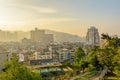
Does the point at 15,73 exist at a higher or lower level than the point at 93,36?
lower

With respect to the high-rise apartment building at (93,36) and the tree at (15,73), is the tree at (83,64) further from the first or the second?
the high-rise apartment building at (93,36)

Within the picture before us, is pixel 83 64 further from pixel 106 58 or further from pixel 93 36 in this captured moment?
pixel 93 36

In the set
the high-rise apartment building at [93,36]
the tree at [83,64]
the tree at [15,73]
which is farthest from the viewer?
the high-rise apartment building at [93,36]

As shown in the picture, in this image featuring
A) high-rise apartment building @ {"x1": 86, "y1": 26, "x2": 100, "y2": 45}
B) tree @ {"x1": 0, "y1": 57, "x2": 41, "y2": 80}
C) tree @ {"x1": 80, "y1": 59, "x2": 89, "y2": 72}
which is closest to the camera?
tree @ {"x1": 0, "y1": 57, "x2": 41, "y2": 80}

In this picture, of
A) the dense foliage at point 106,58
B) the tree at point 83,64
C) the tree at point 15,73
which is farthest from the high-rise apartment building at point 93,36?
the tree at point 15,73

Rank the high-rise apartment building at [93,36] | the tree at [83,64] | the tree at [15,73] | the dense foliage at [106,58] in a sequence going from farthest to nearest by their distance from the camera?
1. the high-rise apartment building at [93,36]
2. the tree at [83,64]
3. the dense foliage at [106,58]
4. the tree at [15,73]

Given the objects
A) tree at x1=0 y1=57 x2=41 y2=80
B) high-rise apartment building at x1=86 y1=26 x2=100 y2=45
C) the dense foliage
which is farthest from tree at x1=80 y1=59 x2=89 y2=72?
high-rise apartment building at x1=86 y1=26 x2=100 y2=45

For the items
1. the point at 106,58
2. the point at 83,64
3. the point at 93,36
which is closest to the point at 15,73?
the point at 106,58

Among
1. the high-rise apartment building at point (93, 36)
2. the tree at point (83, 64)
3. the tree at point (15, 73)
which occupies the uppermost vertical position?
the high-rise apartment building at point (93, 36)

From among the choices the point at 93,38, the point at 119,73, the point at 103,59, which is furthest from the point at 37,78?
the point at 93,38

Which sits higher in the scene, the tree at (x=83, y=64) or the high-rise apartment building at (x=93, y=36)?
the high-rise apartment building at (x=93, y=36)

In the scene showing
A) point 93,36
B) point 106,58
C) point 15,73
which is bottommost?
point 106,58

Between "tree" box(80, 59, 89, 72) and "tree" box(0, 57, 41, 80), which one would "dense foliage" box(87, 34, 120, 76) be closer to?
"tree" box(80, 59, 89, 72)

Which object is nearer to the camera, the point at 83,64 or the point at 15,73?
the point at 15,73
